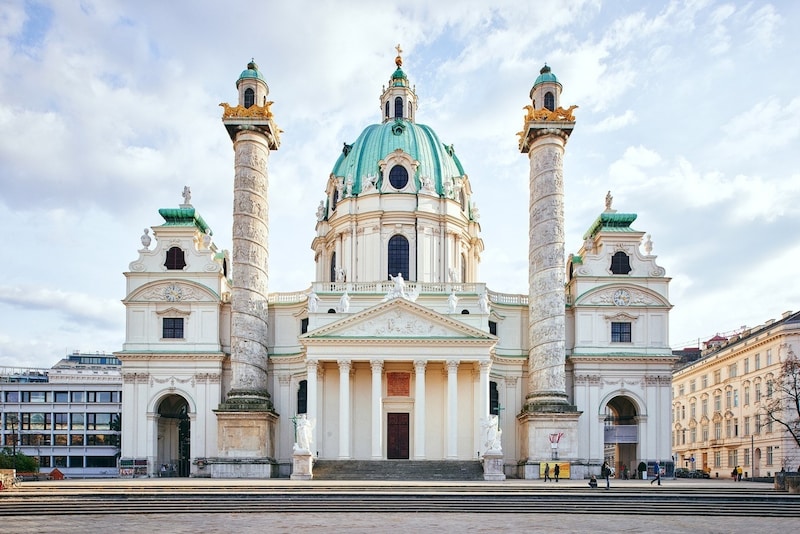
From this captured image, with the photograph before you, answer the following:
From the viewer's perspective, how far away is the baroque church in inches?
1907

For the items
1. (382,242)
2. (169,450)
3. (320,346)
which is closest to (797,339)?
(382,242)

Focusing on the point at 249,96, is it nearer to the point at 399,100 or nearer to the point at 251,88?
the point at 251,88

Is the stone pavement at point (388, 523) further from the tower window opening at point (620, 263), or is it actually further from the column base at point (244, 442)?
the tower window opening at point (620, 263)

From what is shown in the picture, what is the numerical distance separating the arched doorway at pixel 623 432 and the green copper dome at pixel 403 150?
19.5m

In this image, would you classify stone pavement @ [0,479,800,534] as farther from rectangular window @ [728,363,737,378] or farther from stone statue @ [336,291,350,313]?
rectangular window @ [728,363,737,378]

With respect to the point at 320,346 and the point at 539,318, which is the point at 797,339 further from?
the point at 320,346

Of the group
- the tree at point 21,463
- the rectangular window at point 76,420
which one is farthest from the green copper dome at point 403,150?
the rectangular window at point 76,420

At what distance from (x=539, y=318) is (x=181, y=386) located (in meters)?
22.4

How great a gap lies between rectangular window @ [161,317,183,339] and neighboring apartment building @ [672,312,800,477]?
36.7m

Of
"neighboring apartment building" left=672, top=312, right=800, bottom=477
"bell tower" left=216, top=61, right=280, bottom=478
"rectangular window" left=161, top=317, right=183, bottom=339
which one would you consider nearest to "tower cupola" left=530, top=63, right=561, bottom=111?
"bell tower" left=216, top=61, right=280, bottom=478

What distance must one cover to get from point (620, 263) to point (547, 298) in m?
7.60

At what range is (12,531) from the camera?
22.0m

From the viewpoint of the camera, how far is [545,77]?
5241 cm

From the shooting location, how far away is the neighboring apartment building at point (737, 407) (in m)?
58.3
